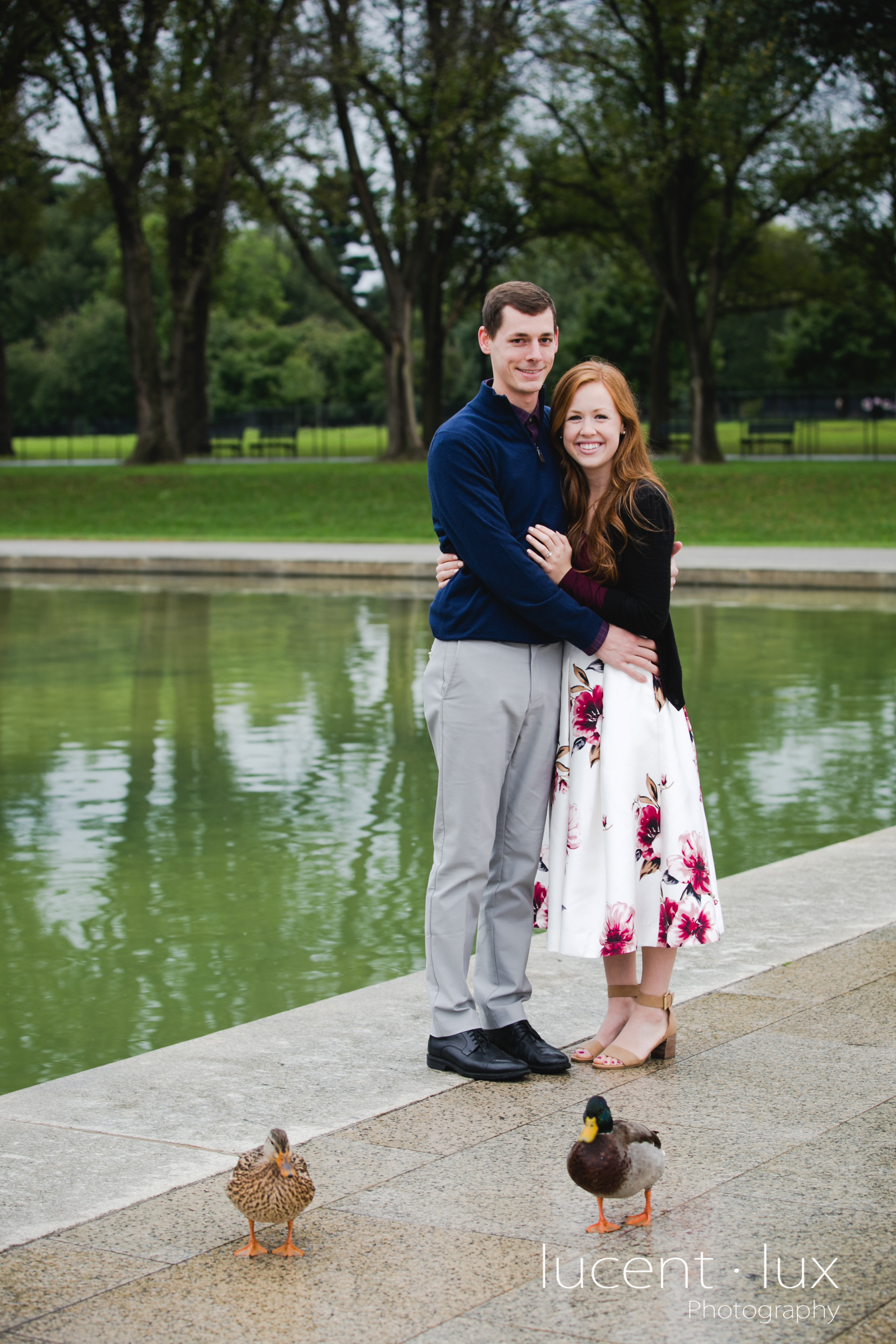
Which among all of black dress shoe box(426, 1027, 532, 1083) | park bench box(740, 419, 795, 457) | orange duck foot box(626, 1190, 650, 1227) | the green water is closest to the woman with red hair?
black dress shoe box(426, 1027, 532, 1083)

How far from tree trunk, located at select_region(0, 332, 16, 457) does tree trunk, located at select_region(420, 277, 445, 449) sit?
1530 cm

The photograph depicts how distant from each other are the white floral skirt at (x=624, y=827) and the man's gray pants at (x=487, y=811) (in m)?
0.07

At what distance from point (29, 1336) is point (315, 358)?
77329mm

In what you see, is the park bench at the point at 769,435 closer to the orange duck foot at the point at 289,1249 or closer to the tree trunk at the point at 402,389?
the tree trunk at the point at 402,389

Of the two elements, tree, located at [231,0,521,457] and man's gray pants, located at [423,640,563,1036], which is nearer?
man's gray pants, located at [423,640,563,1036]

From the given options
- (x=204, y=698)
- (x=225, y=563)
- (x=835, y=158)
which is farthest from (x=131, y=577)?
(x=835, y=158)

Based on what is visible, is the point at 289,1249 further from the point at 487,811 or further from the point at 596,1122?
the point at 487,811

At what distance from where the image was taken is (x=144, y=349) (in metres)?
36.5

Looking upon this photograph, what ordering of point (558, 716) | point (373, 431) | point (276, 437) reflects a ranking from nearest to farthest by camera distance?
point (558, 716) → point (276, 437) → point (373, 431)

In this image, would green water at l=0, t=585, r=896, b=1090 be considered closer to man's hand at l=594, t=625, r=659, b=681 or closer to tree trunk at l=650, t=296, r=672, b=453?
man's hand at l=594, t=625, r=659, b=681

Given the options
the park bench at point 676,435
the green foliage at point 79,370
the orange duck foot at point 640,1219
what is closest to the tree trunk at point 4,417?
the park bench at point 676,435

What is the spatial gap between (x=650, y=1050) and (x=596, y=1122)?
45.6 inches

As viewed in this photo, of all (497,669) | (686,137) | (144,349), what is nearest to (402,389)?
(144,349)

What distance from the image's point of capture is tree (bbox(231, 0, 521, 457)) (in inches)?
1352
